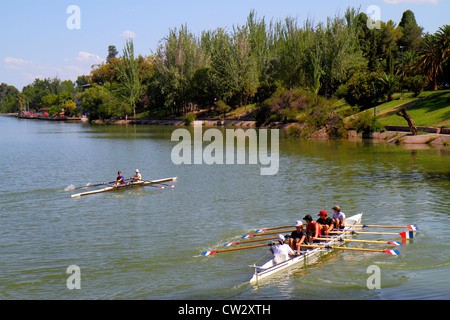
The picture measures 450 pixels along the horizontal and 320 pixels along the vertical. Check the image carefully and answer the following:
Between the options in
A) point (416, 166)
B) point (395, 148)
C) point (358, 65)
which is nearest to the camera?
point (416, 166)

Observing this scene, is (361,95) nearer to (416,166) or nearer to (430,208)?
(416,166)

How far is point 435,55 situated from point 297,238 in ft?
205

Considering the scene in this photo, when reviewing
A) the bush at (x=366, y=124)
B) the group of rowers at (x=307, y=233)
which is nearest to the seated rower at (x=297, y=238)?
the group of rowers at (x=307, y=233)

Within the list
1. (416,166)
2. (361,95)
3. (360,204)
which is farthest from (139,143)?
(360,204)

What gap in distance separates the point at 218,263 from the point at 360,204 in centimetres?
1408

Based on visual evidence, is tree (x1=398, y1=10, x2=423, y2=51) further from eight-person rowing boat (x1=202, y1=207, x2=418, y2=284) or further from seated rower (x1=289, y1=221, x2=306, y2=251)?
seated rower (x1=289, y1=221, x2=306, y2=251)

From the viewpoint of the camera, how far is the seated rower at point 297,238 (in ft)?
65.1

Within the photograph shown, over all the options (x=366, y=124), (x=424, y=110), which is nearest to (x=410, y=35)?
(x=424, y=110)

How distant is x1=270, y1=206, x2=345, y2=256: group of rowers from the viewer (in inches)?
745

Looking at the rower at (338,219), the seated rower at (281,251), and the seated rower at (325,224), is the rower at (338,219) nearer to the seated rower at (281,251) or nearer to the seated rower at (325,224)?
the seated rower at (325,224)

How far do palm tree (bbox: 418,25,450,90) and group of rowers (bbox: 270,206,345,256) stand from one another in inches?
2224

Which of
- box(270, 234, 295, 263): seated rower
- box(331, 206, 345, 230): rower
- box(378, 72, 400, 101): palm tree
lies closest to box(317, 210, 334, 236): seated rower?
box(331, 206, 345, 230): rower

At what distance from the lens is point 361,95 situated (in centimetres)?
8331
